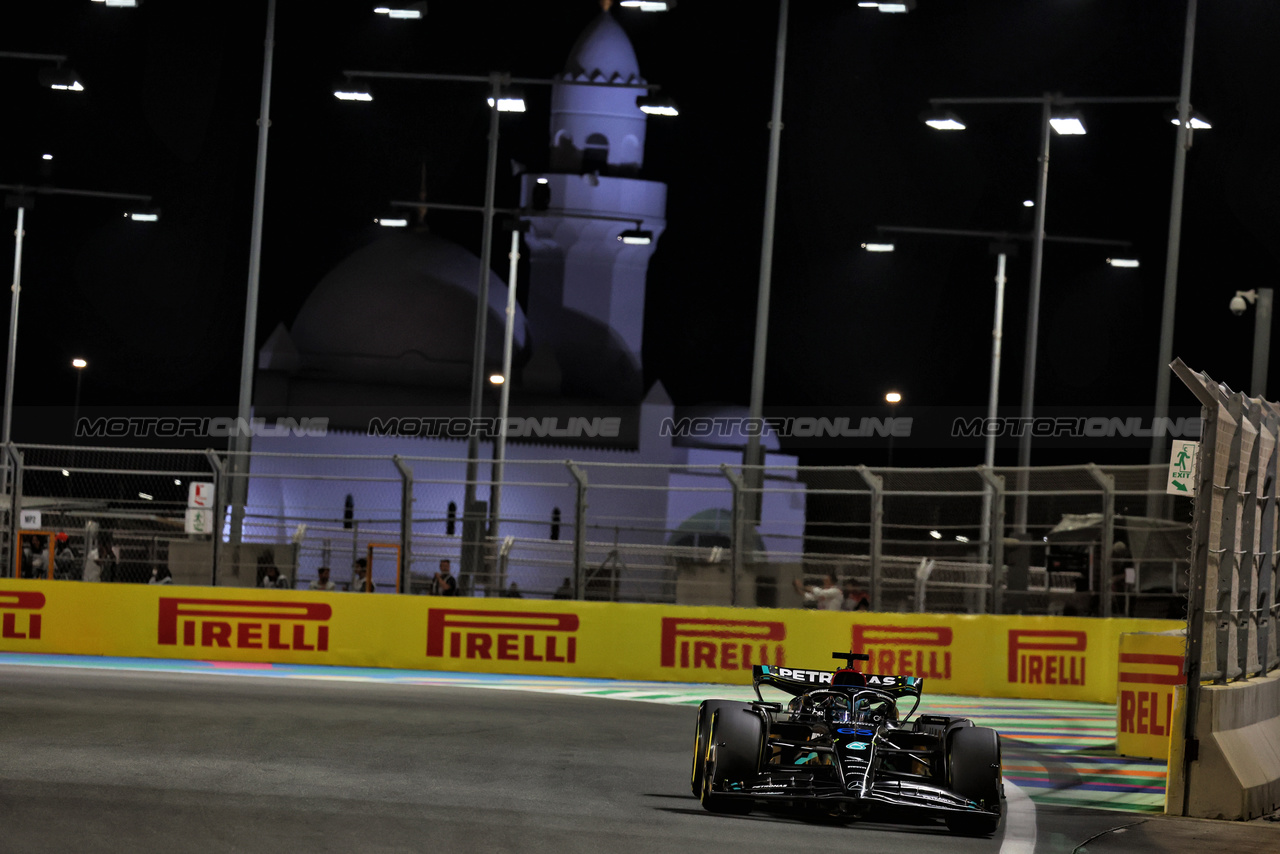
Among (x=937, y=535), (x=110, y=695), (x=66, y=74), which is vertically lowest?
(x=110, y=695)

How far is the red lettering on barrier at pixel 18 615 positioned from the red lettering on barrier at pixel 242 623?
160 cm

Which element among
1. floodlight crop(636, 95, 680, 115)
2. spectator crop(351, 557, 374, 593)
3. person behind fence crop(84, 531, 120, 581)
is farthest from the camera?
floodlight crop(636, 95, 680, 115)

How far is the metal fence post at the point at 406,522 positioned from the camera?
1917 centimetres

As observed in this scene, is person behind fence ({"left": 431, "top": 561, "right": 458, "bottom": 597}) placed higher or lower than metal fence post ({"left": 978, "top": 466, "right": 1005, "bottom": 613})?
lower

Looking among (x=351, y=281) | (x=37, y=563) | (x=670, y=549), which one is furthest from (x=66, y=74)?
(x=351, y=281)

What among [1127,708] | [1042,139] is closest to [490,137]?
[1042,139]

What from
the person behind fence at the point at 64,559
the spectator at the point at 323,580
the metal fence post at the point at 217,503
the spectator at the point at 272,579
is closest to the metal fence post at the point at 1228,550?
the metal fence post at the point at 217,503

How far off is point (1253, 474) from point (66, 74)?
20.5 m

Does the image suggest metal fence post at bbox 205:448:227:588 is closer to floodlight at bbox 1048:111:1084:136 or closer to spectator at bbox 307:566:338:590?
spectator at bbox 307:566:338:590

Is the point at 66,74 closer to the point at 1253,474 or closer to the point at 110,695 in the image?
the point at 110,695

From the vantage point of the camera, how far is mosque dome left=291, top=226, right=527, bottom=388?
2451 inches

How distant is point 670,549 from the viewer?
874 inches

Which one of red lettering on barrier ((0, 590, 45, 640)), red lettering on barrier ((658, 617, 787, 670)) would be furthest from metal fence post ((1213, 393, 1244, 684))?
red lettering on barrier ((0, 590, 45, 640))

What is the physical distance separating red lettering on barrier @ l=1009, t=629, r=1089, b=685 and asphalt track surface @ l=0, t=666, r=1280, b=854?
5.66 metres
